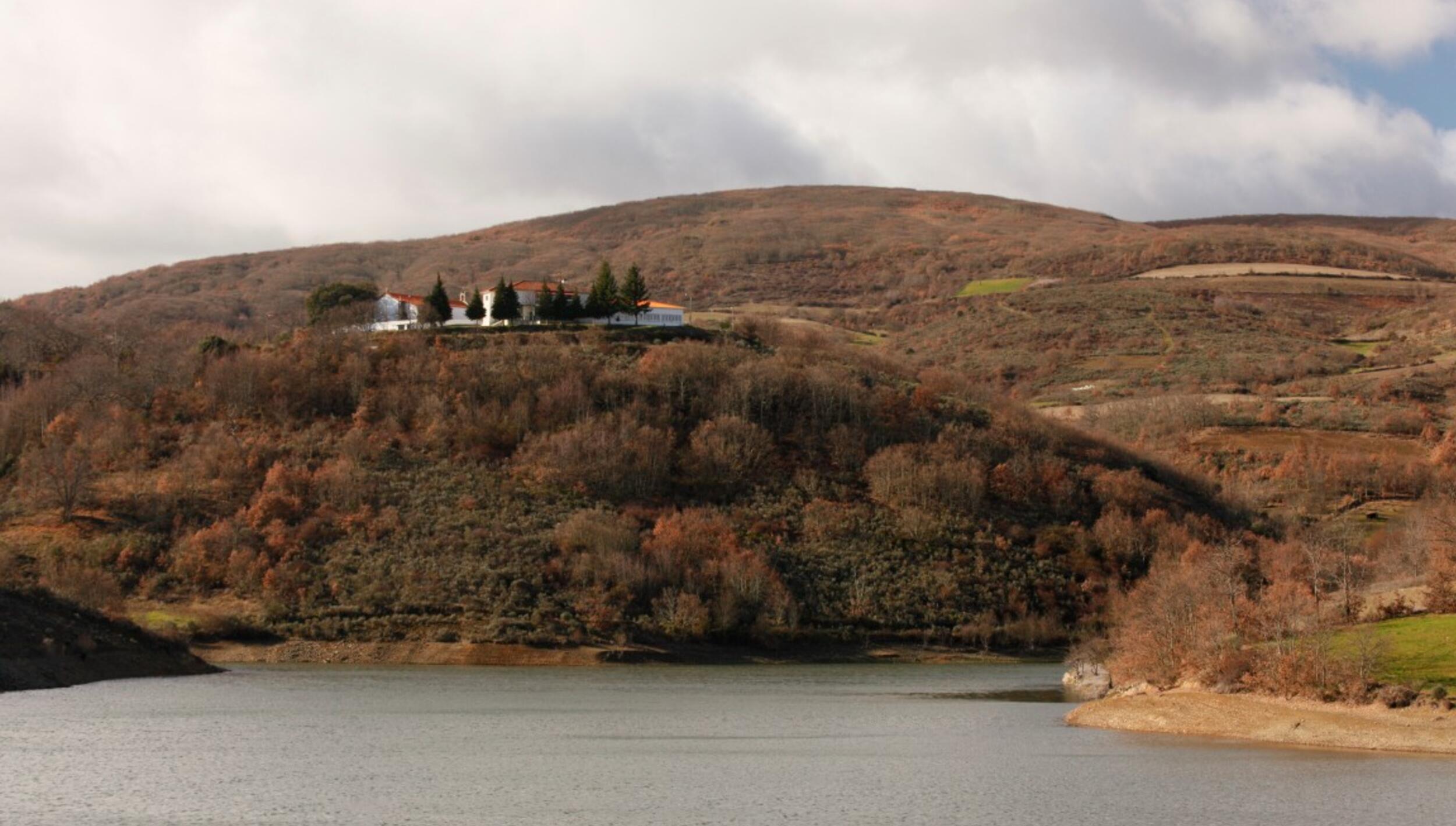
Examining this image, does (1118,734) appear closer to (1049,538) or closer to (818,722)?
(818,722)

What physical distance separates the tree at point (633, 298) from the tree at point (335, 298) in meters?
25.5

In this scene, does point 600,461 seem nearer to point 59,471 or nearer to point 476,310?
point 476,310

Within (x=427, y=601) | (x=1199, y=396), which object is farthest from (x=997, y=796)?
(x=1199, y=396)

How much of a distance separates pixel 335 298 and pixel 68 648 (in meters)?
74.1

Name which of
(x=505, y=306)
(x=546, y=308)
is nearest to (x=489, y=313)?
(x=505, y=306)


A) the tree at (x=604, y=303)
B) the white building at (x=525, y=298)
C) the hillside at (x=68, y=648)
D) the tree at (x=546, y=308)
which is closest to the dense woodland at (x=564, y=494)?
the tree at (x=604, y=303)

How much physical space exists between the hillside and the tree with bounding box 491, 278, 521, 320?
2207 inches

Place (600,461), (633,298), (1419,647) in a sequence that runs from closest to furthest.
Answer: (1419,647), (600,461), (633,298)

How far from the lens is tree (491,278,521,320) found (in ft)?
441

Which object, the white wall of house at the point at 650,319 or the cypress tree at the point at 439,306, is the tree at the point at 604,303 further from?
the cypress tree at the point at 439,306

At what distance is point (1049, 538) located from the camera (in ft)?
371

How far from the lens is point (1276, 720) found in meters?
52.1

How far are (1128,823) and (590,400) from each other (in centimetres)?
8722

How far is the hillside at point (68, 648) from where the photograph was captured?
225 ft
